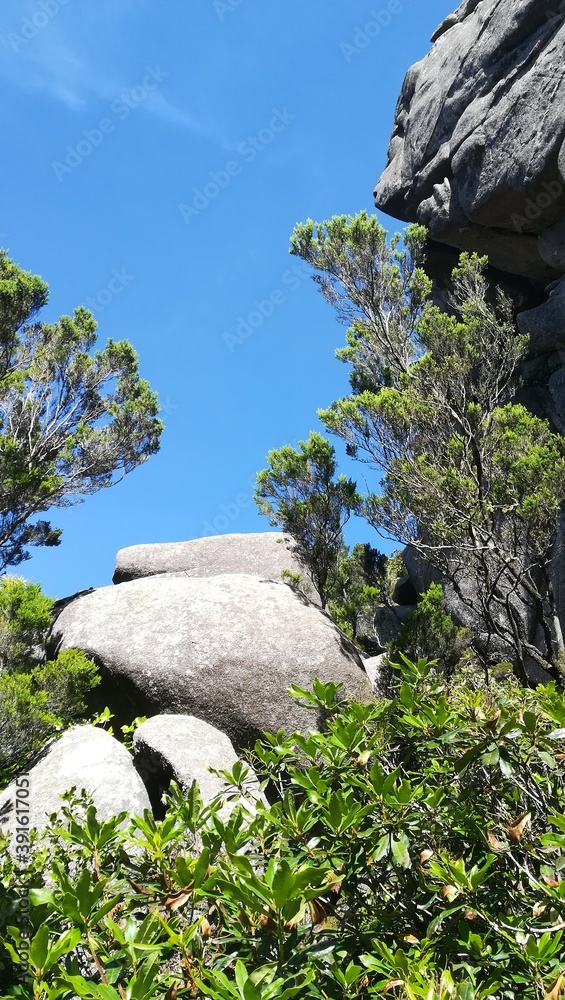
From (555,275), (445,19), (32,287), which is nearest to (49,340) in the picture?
(32,287)

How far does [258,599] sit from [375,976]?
7581 mm

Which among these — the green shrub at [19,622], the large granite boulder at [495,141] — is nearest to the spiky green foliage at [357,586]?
the green shrub at [19,622]

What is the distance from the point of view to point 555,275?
61.3 ft

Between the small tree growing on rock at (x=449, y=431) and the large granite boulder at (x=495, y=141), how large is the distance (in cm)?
344

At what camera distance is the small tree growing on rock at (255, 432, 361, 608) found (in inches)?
482

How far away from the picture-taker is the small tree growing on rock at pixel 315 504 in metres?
12.2

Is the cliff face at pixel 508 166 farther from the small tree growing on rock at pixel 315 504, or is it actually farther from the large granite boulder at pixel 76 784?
the large granite boulder at pixel 76 784

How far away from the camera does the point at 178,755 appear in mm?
7008

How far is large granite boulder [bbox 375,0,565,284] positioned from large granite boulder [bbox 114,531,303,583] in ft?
37.2

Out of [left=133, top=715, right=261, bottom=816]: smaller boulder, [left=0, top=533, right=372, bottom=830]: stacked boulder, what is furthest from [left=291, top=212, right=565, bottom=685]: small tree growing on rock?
[left=133, top=715, right=261, bottom=816]: smaller boulder

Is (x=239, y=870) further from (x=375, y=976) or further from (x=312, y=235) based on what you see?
(x=312, y=235)

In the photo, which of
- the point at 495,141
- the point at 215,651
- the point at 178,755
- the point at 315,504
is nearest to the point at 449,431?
the point at 315,504

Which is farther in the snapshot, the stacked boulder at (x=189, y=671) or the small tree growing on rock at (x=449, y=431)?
the small tree growing on rock at (x=449, y=431)

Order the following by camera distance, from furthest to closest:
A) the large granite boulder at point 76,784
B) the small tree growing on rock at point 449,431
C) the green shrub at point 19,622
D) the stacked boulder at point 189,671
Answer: the small tree growing on rock at point 449,431, the green shrub at point 19,622, the stacked boulder at point 189,671, the large granite boulder at point 76,784
